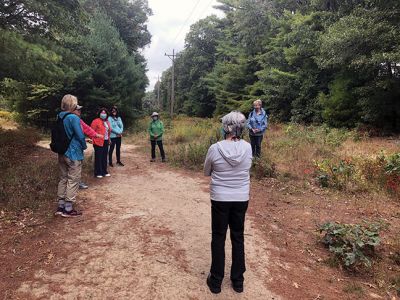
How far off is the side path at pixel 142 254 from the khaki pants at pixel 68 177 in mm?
459

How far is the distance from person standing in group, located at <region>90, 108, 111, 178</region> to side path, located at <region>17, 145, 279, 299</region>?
4.31 ft

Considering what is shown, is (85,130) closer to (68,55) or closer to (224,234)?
(224,234)

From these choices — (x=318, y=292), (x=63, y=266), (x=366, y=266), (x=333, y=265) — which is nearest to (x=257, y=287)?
(x=318, y=292)

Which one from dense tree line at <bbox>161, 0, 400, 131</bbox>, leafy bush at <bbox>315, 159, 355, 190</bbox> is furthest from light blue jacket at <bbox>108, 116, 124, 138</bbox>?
dense tree line at <bbox>161, 0, 400, 131</bbox>

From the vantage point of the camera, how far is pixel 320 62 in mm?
18141

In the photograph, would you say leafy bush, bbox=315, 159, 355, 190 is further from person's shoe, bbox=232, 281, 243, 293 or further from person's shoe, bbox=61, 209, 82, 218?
person's shoe, bbox=61, 209, 82, 218

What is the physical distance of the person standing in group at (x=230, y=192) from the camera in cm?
347

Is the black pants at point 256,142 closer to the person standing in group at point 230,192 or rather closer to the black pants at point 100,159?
the black pants at point 100,159

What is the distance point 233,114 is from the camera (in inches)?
140

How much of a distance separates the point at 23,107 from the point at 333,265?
70.5ft

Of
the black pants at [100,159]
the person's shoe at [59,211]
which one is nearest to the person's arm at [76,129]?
the person's shoe at [59,211]

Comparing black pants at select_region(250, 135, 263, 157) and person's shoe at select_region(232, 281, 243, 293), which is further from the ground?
black pants at select_region(250, 135, 263, 157)

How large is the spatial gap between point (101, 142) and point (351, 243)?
596 centimetres

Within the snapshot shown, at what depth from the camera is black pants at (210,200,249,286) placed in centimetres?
348
